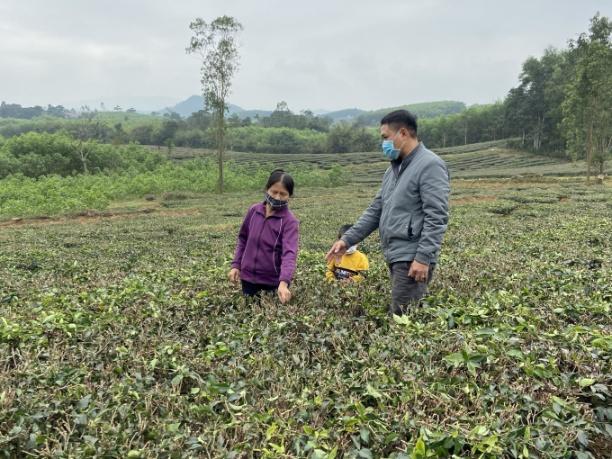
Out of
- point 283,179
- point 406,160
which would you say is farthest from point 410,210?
point 283,179

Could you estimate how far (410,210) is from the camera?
12.1 ft

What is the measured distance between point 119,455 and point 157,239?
47.5ft

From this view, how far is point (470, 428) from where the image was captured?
205cm

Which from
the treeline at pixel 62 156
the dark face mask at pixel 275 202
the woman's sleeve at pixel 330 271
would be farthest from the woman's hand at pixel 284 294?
the treeline at pixel 62 156

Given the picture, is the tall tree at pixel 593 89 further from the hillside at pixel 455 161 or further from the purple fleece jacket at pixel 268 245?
the purple fleece jacket at pixel 268 245

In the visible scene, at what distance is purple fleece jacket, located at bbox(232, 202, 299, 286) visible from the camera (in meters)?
4.17

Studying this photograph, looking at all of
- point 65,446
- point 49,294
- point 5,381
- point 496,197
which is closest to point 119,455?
point 65,446

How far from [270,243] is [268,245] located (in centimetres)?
3

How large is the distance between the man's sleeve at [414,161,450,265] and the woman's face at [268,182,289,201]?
1187 mm

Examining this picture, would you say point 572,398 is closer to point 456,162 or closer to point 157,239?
point 157,239

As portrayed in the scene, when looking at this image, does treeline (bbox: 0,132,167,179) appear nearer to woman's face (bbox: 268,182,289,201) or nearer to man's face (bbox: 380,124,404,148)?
woman's face (bbox: 268,182,289,201)

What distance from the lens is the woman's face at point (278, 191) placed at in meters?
3.98

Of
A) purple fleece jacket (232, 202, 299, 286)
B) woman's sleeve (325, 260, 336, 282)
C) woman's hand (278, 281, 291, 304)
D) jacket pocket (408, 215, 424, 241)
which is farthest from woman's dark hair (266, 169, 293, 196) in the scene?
woman's sleeve (325, 260, 336, 282)

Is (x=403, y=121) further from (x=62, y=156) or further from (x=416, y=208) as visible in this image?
(x=62, y=156)
